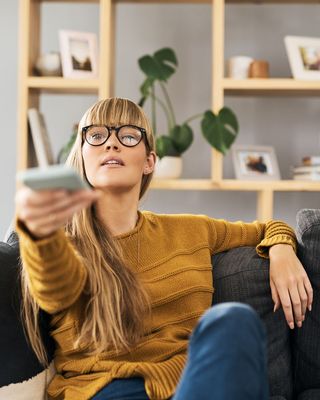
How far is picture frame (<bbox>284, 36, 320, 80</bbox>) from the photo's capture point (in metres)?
3.25

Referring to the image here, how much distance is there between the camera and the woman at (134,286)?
1.25m

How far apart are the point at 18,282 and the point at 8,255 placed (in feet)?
0.22

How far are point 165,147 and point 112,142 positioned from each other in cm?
148

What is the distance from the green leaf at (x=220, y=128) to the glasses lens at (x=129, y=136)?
54.7 inches

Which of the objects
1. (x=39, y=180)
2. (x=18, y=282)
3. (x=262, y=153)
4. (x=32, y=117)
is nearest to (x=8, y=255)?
(x=18, y=282)

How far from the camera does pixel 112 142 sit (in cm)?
177

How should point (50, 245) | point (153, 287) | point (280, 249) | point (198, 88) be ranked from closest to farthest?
point (50, 245) < point (153, 287) < point (280, 249) < point (198, 88)

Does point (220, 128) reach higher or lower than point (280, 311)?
higher

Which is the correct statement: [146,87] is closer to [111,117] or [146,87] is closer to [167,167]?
[167,167]

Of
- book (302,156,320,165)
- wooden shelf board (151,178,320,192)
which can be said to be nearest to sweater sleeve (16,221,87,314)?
wooden shelf board (151,178,320,192)

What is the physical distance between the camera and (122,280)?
168 centimetres

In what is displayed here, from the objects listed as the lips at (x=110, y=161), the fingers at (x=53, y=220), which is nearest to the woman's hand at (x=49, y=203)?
the fingers at (x=53, y=220)

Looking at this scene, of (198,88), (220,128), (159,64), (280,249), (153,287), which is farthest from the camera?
(198,88)

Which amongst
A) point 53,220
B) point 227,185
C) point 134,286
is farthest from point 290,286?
point 227,185
